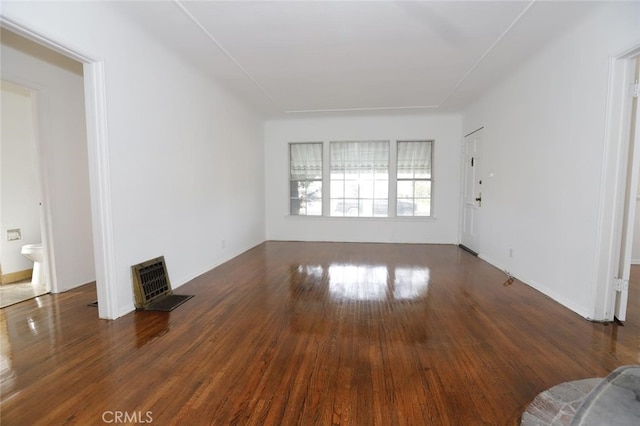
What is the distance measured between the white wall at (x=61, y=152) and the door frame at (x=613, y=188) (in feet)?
17.7

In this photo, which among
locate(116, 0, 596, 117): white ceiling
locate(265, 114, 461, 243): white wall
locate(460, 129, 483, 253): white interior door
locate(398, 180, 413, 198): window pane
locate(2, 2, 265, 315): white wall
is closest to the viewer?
locate(2, 2, 265, 315): white wall

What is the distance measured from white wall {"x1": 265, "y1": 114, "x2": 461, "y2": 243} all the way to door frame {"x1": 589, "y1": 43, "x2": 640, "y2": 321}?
3.56 metres

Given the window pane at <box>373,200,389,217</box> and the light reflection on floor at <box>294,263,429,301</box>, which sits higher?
the window pane at <box>373,200,389,217</box>

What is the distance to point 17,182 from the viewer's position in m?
3.69

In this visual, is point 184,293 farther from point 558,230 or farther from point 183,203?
point 558,230

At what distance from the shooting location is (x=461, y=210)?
5.90m

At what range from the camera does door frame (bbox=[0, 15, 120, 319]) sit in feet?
7.93

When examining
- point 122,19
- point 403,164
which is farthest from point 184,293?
point 403,164

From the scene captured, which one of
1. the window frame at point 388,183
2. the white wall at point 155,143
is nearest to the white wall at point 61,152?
the white wall at point 155,143

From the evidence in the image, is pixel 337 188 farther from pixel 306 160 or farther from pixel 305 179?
pixel 306 160

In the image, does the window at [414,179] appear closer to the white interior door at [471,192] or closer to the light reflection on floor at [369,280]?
the white interior door at [471,192]

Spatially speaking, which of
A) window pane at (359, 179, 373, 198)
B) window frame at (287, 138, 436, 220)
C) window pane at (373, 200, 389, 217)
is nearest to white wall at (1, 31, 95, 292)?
window frame at (287, 138, 436, 220)

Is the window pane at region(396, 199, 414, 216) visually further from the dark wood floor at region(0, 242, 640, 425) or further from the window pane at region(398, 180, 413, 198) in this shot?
the dark wood floor at region(0, 242, 640, 425)

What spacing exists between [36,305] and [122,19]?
2.90 m
